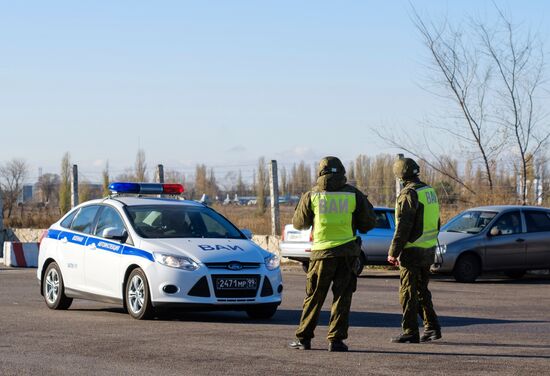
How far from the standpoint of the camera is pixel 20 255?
27141mm

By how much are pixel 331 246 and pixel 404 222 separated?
1031 millimetres

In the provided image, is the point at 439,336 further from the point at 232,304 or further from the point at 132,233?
the point at 132,233

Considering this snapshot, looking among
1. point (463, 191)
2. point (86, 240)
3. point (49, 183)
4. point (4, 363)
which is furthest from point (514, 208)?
point (49, 183)

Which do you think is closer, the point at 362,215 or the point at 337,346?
the point at 337,346

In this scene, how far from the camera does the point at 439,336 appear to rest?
12281mm

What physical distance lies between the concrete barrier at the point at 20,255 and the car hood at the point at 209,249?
44.2ft

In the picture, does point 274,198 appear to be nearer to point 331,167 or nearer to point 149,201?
point 149,201

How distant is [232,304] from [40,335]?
2.48 m

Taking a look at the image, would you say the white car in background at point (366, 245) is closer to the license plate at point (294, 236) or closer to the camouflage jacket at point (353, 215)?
the license plate at point (294, 236)

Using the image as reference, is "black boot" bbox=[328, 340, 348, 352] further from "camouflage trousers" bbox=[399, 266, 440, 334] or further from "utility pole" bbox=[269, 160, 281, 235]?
"utility pole" bbox=[269, 160, 281, 235]

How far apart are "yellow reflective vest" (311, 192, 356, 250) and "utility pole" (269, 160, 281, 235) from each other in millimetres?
17232

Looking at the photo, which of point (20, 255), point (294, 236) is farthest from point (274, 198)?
point (20, 255)

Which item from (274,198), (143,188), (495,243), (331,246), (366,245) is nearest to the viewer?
(331,246)

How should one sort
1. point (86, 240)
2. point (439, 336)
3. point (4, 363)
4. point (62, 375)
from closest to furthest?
point (62, 375) → point (4, 363) → point (439, 336) → point (86, 240)
